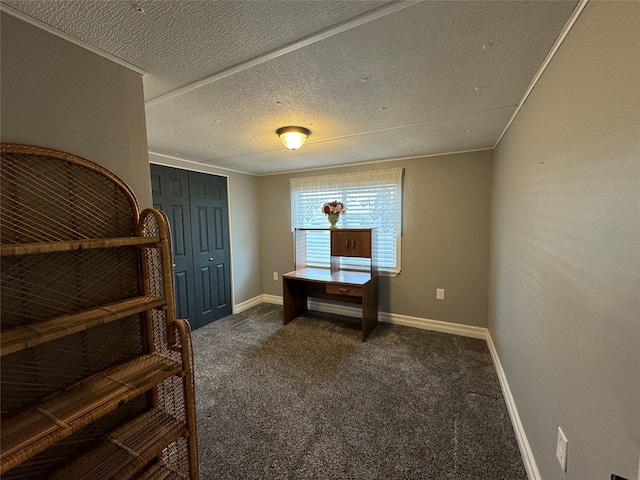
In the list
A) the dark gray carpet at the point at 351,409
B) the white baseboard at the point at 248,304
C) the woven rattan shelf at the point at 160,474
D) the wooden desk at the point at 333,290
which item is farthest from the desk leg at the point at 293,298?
the woven rattan shelf at the point at 160,474

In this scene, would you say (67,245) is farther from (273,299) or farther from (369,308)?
(273,299)

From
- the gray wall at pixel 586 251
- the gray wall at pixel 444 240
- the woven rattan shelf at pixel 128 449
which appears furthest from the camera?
the gray wall at pixel 444 240

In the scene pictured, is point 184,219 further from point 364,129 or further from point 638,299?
point 638,299

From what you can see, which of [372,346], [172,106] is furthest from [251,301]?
[172,106]

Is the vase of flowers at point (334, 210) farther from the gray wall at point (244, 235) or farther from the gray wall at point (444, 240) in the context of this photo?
the gray wall at point (244, 235)

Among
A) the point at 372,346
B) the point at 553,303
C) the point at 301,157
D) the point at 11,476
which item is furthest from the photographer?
the point at 301,157

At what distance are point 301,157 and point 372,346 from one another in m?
2.33

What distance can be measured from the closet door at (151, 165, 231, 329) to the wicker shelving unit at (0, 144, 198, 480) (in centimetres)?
199

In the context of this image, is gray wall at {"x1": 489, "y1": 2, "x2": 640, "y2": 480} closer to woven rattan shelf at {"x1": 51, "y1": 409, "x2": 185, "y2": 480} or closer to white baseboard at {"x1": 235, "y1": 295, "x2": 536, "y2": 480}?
white baseboard at {"x1": 235, "y1": 295, "x2": 536, "y2": 480}

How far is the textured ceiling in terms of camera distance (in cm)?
97

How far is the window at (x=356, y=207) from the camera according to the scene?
3355mm

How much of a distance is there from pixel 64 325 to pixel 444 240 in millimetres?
3262

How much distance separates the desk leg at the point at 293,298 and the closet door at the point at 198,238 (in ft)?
3.13

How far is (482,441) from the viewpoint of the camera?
1.63 metres
